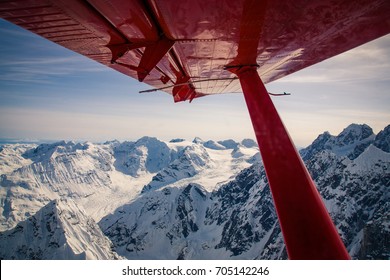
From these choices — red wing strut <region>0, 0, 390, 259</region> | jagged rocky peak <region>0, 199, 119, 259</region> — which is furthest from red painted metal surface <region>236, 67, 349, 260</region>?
jagged rocky peak <region>0, 199, 119, 259</region>

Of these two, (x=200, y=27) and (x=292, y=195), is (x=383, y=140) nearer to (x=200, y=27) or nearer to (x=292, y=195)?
(x=292, y=195)

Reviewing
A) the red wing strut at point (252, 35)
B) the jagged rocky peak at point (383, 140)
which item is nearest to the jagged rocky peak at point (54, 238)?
the red wing strut at point (252, 35)

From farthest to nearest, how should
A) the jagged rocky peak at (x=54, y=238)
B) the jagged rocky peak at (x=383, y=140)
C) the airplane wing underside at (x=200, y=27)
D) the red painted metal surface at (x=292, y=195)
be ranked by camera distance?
the jagged rocky peak at (x=383, y=140), the jagged rocky peak at (x=54, y=238), the red painted metal surface at (x=292, y=195), the airplane wing underside at (x=200, y=27)

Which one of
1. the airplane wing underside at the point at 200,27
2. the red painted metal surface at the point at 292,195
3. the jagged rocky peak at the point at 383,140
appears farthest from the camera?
the jagged rocky peak at the point at 383,140

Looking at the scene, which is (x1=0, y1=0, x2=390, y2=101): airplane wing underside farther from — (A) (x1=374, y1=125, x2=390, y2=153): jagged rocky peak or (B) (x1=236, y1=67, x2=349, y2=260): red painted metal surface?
(A) (x1=374, y1=125, x2=390, y2=153): jagged rocky peak

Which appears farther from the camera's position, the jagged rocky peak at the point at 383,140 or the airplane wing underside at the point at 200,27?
the jagged rocky peak at the point at 383,140

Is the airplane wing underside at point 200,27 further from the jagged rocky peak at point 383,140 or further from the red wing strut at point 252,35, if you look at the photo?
the jagged rocky peak at point 383,140

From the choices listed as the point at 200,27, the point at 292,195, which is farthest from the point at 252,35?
the point at 292,195
